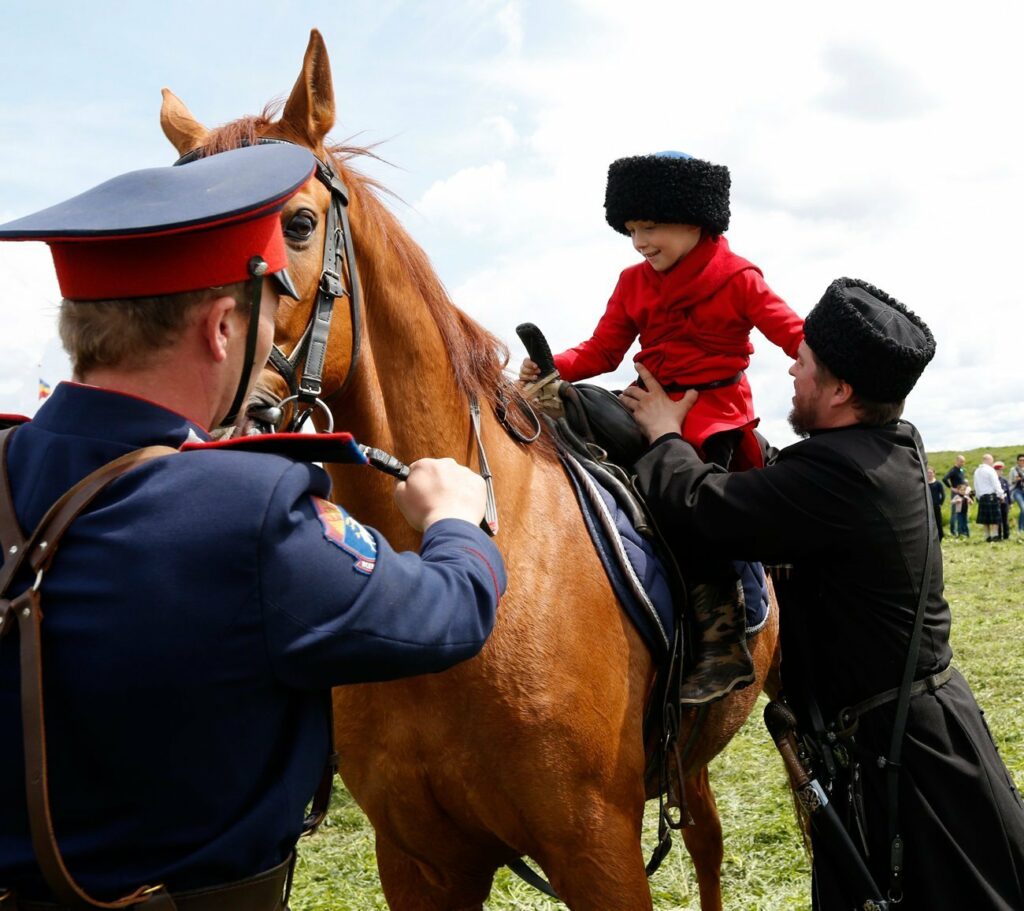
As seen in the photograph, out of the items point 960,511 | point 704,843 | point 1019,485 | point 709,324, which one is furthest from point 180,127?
point 960,511

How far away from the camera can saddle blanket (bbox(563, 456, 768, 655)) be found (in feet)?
10.1

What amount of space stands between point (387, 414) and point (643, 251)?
4.89ft

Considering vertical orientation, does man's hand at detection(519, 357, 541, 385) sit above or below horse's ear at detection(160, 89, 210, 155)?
below

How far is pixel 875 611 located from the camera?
3041 mm

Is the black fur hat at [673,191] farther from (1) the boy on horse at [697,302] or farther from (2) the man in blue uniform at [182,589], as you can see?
(2) the man in blue uniform at [182,589]

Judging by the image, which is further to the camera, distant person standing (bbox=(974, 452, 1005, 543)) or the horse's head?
distant person standing (bbox=(974, 452, 1005, 543))

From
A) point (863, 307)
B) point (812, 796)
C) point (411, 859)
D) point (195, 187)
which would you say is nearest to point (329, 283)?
point (195, 187)

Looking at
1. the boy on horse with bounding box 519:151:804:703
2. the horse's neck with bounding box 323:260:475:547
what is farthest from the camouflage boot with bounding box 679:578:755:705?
the horse's neck with bounding box 323:260:475:547

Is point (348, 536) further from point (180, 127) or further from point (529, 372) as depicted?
point (529, 372)

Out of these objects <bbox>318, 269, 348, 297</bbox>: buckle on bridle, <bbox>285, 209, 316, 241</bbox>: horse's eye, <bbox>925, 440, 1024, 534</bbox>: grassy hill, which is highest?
<bbox>285, 209, 316, 241</bbox>: horse's eye

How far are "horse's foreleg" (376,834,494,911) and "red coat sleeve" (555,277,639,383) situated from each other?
1974 millimetres

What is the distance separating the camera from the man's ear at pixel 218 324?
1573 mm

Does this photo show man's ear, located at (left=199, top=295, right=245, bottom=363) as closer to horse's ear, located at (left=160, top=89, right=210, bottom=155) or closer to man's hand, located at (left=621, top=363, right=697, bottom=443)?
horse's ear, located at (left=160, top=89, right=210, bottom=155)

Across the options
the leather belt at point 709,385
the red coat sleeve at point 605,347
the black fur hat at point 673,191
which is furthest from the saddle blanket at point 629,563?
the black fur hat at point 673,191
